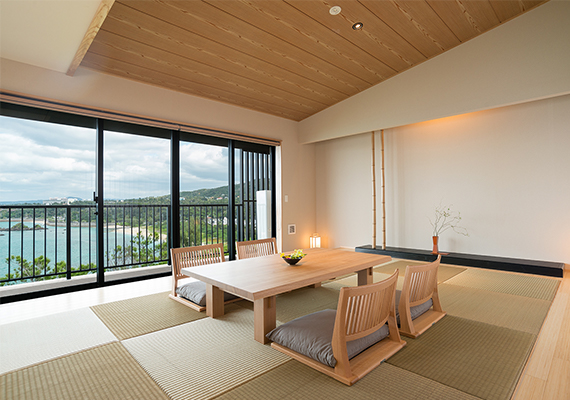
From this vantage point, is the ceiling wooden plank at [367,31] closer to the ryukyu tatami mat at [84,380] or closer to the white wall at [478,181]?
the white wall at [478,181]

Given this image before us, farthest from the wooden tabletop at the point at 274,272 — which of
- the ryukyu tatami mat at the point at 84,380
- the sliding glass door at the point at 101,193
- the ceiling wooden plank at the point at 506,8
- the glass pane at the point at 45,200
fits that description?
the ceiling wooden plank at the point at 506,8

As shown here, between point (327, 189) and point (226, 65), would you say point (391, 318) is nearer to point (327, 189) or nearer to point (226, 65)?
point (226, 65)

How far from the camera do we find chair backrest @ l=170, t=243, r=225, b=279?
332 cm

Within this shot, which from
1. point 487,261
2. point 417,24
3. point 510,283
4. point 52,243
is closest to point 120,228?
point 52,243

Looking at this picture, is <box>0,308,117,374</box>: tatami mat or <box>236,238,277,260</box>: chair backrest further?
<box>236,238,277,260</box>: chair backrest

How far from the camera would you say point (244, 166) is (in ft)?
18.5

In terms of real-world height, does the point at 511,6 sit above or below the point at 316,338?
above

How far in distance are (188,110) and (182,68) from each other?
77cm

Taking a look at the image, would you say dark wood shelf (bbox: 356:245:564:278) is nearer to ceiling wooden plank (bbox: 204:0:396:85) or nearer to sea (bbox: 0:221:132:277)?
ceiling wooden plank (bbox: 204:0:396:85)

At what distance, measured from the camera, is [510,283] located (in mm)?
3760

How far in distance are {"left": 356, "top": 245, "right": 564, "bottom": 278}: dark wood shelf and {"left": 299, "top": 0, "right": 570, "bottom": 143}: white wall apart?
2137 millimetres

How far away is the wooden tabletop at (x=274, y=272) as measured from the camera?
87.0 inches

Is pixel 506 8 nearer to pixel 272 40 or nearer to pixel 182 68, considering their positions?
pixel 272 40

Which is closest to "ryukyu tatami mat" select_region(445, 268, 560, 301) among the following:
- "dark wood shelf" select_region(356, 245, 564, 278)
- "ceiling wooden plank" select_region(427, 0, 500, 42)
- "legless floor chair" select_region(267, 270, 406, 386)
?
"dark wood shelf" select_region(356, 245, 564, 278)
